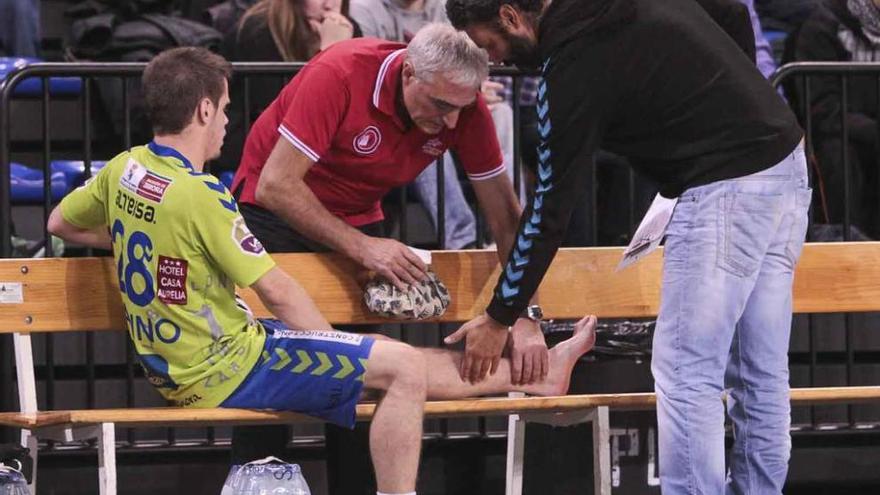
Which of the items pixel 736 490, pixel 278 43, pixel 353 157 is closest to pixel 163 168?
pixel 353 157

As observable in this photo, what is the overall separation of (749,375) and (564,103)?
3.17ft

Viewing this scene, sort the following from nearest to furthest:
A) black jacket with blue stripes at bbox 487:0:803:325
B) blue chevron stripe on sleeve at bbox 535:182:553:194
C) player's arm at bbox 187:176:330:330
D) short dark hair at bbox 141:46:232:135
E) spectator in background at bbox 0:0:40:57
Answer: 1. black jacket with blue stripes at bbox 487:0:803:325
2. blue chevron stripe on sleeve at bbox 535:182:553:194
3. player's arm at bbox 187:176:330:330
4. short dark hair at bbox 141:46:232:135
5. spectator in background at bbox 0:0:40:57

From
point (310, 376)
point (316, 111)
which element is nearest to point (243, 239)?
point (310, 376)

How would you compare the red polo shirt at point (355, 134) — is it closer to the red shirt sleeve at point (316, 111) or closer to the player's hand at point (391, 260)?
the red shirt sleeve at point (316, 111)

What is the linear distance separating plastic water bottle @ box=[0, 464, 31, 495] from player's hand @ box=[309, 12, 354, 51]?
8.95 feet

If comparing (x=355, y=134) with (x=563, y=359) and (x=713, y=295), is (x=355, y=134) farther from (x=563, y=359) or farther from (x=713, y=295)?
(x=713, y=295)

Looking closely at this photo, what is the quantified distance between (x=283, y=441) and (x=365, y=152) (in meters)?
1.04

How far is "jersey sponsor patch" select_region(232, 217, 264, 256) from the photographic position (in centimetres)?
458

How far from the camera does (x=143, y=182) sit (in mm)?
4633

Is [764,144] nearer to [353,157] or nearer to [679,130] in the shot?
[679,130]

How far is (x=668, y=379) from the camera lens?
14.1 feet

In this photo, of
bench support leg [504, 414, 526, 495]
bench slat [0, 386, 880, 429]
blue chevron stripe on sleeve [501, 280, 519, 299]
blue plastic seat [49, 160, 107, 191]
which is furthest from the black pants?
blue plastic seat [49, 160, 107, 191]

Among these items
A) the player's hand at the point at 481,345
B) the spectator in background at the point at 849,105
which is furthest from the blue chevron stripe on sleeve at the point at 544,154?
the spectator in background at the point at 849,105

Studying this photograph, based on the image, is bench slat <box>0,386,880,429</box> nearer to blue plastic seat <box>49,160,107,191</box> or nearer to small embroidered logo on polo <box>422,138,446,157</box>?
small embroidered logo on polo <box>422,138,446,157</box>
